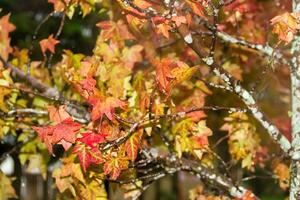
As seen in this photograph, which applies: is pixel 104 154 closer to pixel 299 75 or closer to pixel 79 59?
pixel 79 59

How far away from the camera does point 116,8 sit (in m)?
3.66

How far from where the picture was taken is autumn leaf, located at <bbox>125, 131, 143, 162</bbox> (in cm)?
280

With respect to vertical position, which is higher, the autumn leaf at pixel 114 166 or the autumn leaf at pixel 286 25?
the autumn leaf at pixel 286 25

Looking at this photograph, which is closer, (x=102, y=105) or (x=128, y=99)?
(x=102, y=105)

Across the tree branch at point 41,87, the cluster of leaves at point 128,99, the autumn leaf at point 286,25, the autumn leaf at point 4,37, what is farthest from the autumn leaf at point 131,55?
the autumn leaf at point 286,25

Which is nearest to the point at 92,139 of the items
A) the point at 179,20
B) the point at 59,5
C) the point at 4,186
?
the point at 179,20

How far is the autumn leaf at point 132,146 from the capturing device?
110 inches

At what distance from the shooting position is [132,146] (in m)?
2.81

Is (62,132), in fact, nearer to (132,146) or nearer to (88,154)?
(88,154)

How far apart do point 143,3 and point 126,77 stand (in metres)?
0.83

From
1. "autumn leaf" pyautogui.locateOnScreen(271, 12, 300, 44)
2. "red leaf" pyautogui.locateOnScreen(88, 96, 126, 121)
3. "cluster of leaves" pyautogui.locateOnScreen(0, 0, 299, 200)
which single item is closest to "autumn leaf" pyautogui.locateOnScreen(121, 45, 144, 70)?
"cluster of leaves" pyautogui.locateOnScreen(0, 0, 299, 200)

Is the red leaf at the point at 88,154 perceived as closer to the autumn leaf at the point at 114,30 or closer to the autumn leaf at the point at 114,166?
the autumn leaf at the point at 114,166

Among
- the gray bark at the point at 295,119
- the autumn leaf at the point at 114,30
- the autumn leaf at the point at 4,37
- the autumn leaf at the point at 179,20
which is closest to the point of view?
the autumn leaf at the point at 179,20

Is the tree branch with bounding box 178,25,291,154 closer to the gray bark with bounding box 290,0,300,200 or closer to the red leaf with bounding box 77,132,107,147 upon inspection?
the gray bark with bounding box 290,0,300,200
